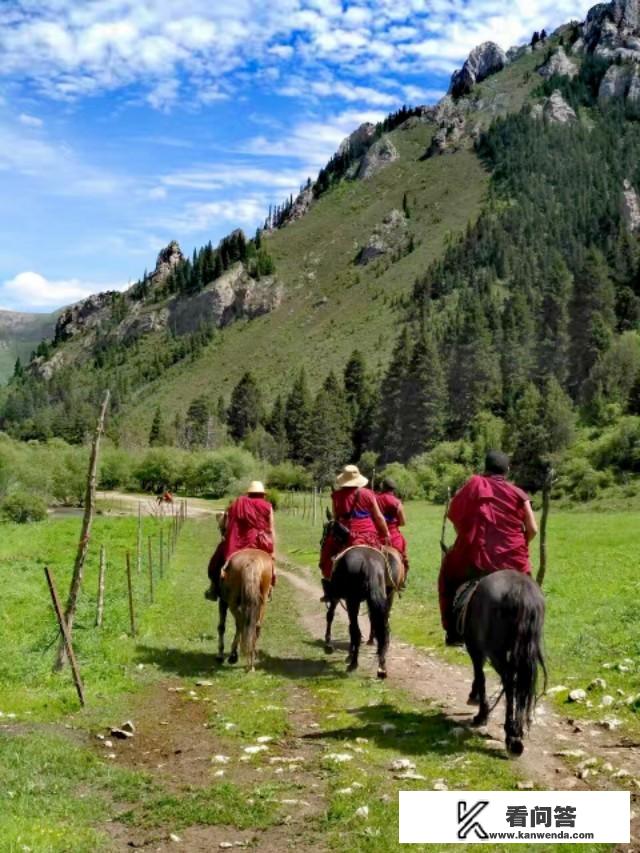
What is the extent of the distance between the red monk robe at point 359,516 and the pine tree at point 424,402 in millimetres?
108707

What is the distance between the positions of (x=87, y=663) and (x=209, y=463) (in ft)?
331

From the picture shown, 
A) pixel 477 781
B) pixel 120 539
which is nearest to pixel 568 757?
pixel 477 781

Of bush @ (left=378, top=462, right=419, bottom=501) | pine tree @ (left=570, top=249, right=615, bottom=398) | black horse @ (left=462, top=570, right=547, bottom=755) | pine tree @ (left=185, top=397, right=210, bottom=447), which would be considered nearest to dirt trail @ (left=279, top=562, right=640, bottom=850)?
black horse @ (left=462, top=570, right=547, bottom=755)

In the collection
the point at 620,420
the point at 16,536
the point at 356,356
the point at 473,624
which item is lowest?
the point at 16,536

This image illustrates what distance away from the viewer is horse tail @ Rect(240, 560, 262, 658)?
49.1 feet

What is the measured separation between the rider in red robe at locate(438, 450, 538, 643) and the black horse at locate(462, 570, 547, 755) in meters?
0.46

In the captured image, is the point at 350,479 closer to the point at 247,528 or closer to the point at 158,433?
the point at 247,528

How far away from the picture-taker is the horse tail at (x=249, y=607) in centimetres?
1496

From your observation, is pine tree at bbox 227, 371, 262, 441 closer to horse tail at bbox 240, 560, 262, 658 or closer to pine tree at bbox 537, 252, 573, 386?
pine tree at bbox 537, 252, 573, 386

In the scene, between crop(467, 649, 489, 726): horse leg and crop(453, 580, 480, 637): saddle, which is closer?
crop(467, 649, 489, 726): horse leg

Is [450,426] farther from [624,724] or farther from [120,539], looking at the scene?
[624,724]

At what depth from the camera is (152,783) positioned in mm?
9055

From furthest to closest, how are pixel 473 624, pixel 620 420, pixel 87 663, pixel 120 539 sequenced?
pixel 620 420
pixel 120 539
pixel 87 663
pixel 473 624

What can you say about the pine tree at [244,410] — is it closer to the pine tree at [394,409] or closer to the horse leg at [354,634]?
the pine tree at [394,409]
